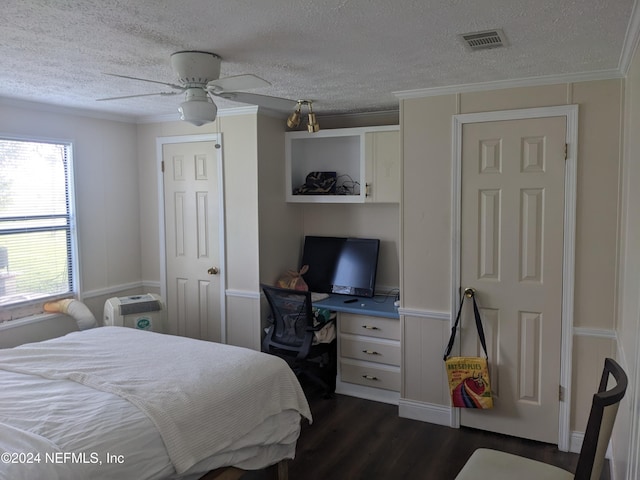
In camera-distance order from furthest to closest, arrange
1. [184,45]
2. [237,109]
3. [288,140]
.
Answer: [288,140] < [237,109] < [184,45]

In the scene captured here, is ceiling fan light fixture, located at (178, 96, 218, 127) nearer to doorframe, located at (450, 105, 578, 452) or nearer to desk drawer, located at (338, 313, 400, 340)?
doorframe, located at (450, 105, 578, 452)

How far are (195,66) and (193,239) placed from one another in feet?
7.66

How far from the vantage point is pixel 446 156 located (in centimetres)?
346

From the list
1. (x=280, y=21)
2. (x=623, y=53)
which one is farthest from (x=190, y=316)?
(x=623, y=53)

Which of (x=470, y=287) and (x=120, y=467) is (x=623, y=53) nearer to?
(x=470, y=287)

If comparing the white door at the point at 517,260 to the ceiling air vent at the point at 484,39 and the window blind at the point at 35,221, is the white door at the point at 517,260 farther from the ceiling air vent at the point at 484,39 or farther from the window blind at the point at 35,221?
the window blind at the point at 35,221

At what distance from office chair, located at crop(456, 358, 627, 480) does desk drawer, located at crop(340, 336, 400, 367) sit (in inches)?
63.6

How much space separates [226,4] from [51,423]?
1.82 metres

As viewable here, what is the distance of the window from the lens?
3.74 metres

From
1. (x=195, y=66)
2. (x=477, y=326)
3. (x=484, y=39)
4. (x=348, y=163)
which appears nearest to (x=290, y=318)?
(x=477, y=326)

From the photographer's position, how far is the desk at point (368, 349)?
393 cm

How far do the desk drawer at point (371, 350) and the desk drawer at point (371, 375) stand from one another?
6 centimetres

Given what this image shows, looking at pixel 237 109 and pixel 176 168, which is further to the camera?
pixel 176 168

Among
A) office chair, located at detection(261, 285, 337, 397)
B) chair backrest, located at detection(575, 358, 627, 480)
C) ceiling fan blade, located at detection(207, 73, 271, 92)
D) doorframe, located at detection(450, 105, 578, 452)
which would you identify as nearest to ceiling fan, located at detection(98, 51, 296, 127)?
ceiling fan blade, located at detection(207, 73, 271, 92)
